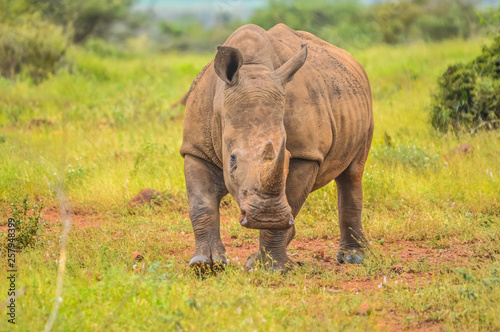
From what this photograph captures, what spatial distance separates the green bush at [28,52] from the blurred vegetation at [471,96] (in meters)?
8.46

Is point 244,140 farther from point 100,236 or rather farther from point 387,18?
point 387,18

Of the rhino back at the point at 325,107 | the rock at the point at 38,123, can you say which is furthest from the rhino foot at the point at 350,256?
the rock at the point at 38,123

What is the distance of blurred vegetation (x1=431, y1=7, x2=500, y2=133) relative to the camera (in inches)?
385

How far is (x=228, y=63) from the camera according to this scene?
16.0 feet

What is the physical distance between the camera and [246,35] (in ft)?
17.4

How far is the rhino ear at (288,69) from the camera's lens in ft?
16.1

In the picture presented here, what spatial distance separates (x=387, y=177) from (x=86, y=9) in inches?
750

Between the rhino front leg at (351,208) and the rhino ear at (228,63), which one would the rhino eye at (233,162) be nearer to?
the rhino ear at (228,63)

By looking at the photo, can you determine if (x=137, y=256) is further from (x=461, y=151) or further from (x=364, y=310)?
(x=461, y=151)

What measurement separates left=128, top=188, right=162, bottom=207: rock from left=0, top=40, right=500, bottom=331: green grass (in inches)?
5.1

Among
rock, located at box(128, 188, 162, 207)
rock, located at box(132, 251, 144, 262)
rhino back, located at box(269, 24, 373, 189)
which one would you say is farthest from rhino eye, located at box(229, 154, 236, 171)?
rock, located at box(128, 188, 162, 207)

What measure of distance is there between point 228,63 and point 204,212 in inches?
43.5

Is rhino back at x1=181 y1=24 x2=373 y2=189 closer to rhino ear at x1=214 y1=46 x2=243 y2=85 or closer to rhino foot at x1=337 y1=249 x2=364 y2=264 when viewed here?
rhino ear at x1=214 y1=46 x2=243 y2=85

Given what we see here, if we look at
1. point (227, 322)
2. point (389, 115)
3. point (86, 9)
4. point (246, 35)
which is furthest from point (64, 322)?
point (86, 9)
